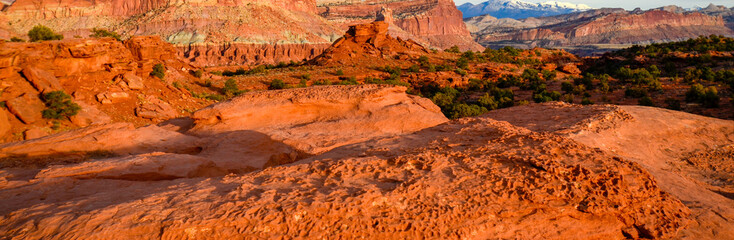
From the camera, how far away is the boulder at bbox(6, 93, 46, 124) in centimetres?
1645

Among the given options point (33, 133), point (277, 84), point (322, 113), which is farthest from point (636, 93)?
point (33, 133)

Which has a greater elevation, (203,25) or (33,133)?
(203,25)

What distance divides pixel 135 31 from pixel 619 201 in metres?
106

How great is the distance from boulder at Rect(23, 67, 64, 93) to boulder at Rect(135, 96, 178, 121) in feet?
12.3

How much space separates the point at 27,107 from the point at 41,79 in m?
2.17

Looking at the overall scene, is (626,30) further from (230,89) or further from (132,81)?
(132,81)

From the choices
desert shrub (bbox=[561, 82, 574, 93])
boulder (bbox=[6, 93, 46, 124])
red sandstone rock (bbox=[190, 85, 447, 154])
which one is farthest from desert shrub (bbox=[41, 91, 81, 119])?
desert shrub (bbox=[561, 82, 574, 93])

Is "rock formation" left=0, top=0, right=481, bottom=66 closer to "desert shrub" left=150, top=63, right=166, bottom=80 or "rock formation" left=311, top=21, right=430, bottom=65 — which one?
"rock formation" left=311, top=21, right=430, bottom=65

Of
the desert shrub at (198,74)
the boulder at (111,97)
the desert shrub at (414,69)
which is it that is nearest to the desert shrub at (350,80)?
the desert shrub at (414,69)

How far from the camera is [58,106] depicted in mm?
17359

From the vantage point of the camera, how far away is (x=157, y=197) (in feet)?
14.0

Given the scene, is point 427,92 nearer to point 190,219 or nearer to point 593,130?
point 593,130

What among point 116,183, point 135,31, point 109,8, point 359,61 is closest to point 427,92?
point 359,61

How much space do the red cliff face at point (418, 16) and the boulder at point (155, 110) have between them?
11893 centimetres
